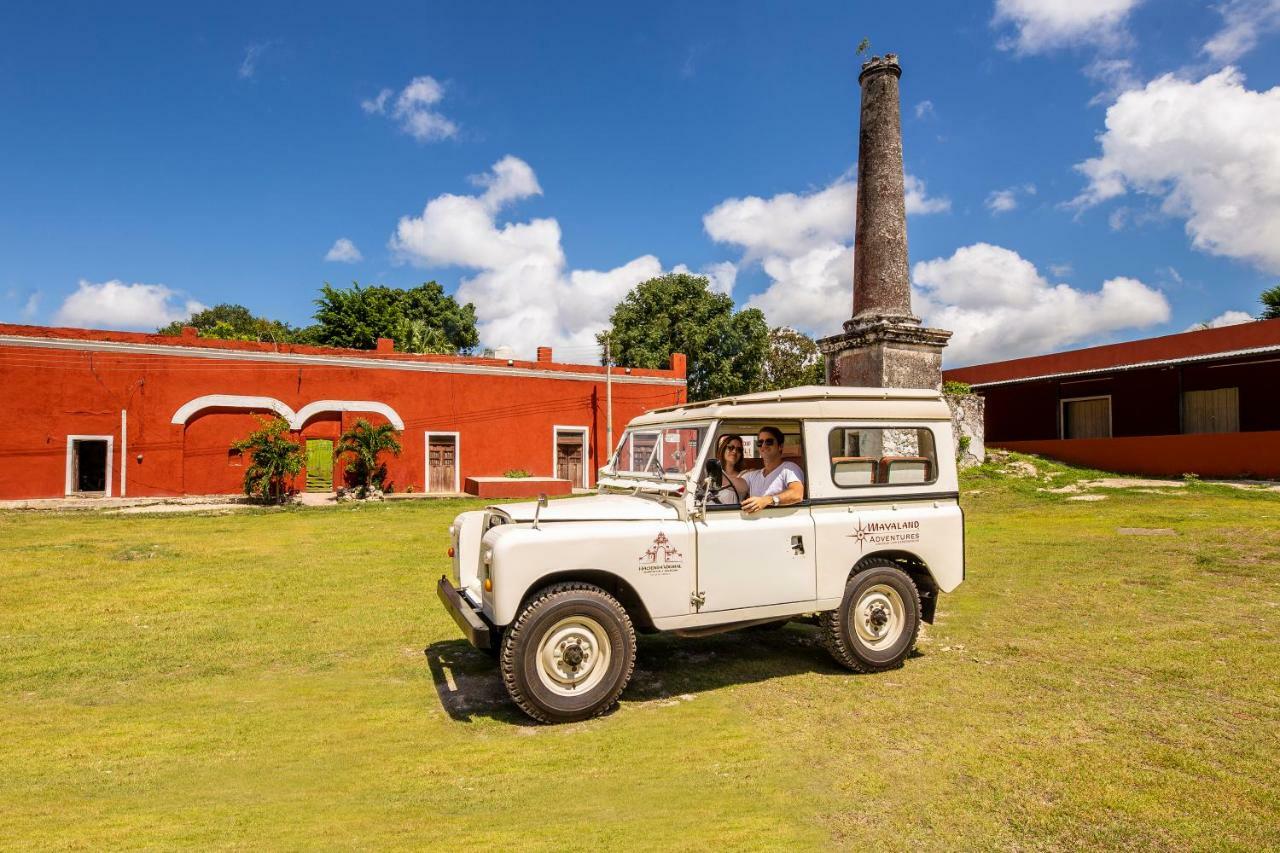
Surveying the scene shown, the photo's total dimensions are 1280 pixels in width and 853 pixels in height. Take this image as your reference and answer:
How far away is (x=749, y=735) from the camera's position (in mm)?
4285

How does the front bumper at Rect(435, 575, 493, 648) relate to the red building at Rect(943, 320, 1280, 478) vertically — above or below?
below

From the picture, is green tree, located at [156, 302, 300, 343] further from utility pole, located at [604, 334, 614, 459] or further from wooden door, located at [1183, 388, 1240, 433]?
wooden door, located at [1183, 388, 1240, 433]

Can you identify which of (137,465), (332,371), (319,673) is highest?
(332,371)

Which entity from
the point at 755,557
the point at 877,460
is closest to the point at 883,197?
the point at 877,460

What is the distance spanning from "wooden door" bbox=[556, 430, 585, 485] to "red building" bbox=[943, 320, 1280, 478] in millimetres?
15661

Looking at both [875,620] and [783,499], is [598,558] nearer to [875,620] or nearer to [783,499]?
[783,499]

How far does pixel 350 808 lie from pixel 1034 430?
90.4ft

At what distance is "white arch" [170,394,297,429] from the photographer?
22.0 meters

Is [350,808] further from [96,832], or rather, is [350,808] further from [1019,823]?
[1019,823]

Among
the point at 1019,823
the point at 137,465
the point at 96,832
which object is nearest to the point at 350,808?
the point at 96,832

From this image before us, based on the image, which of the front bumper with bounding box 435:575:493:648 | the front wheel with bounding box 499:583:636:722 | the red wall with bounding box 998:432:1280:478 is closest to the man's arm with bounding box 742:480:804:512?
the front wheel with bounding box 499:583:636:722

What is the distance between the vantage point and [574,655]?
4.58m

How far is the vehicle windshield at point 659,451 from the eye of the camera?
17.7 feet

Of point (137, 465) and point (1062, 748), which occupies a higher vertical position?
point (137, 465)
